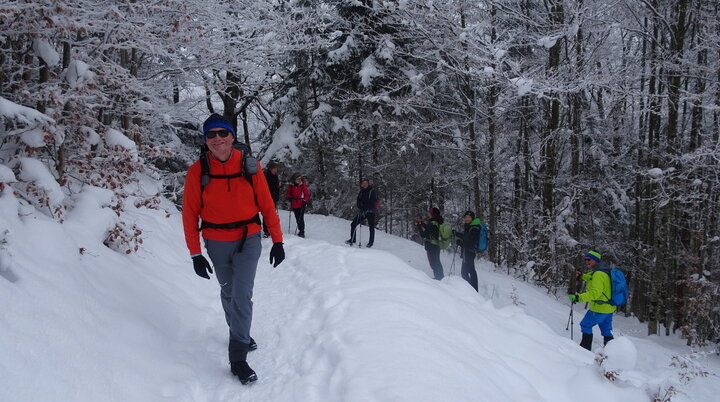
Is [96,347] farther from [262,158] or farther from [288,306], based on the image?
[262,158]

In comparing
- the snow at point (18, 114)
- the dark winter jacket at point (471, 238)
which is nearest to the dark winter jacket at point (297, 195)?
the dark winter jacket at point (471, 238)

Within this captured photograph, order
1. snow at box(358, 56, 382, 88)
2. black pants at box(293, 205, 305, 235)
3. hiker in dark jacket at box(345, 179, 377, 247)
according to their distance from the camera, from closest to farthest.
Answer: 1. black pants at box(293, 205, 305, 235)
2. hiker in dark jacket at box(345, 179, 377, 247)
3. snow at box(358, 56, 382, 88)

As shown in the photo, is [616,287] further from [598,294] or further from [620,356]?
[620,356]

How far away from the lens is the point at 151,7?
5371 mm

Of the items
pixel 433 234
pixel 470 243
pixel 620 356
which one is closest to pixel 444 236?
pixel 433 234

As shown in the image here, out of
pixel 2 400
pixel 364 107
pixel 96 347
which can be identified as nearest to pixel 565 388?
pixel 96 347

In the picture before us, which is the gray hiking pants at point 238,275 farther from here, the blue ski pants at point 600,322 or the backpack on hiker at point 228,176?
the blue ski pants at point 600,322

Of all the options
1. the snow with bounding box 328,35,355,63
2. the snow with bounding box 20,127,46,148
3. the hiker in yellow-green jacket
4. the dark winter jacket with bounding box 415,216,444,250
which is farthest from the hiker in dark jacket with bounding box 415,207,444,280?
the snow with bounding box 328,35,355,63

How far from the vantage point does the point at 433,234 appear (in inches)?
400

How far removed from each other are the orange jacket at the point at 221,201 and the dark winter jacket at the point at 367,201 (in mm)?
8850

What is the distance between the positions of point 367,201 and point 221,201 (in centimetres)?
903

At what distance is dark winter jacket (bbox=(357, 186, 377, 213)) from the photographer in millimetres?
12508

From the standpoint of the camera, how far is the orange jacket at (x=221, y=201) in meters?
3.56

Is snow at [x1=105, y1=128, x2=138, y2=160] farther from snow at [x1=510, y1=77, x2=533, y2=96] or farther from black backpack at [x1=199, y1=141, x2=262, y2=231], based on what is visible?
snow at [x1=510, y1=77, x2=533, y2=96]
